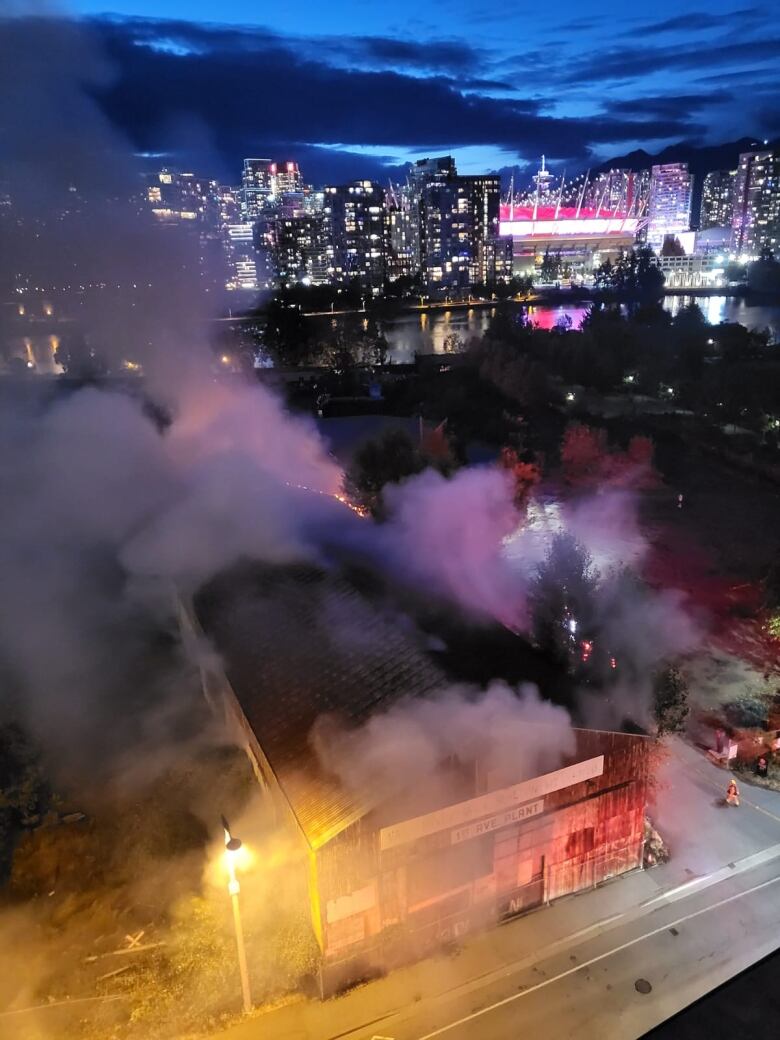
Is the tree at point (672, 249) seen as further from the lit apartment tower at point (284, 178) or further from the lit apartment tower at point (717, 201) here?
the lit apartment tower at point (284, 178)

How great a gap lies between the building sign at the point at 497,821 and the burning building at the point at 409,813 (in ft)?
0.04

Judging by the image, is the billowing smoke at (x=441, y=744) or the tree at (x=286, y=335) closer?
the billowing smoke at (x=441, y=744)

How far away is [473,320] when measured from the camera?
6506cm

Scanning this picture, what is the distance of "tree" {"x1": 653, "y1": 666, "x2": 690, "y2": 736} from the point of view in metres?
8.81

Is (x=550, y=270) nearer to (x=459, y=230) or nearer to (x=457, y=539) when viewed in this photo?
(x=459, y=230)

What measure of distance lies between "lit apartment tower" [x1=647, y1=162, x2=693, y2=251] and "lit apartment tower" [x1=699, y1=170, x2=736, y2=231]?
2911 mm

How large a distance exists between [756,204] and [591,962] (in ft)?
424

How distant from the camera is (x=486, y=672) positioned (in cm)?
767

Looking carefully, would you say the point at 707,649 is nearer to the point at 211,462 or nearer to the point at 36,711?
the point at 211,462

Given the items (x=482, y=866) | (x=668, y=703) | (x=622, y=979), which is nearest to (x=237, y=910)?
(x=482, y=866)

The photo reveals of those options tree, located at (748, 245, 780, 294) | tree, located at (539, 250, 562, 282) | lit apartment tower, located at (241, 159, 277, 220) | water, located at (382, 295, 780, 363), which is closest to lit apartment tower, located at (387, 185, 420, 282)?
tree, located at (539, 250, 562, 282)

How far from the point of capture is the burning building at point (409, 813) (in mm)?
5992

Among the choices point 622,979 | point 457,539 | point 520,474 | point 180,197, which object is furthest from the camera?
point 520,474

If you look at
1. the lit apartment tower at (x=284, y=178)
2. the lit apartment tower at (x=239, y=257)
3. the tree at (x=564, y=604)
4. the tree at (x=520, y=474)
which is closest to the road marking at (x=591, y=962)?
the tree at (x=564, y=604)
